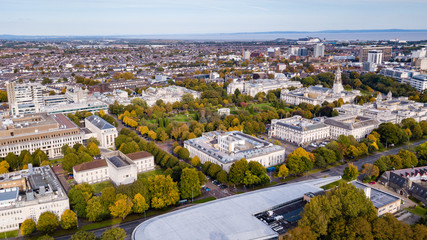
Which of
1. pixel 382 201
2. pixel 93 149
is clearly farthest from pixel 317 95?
pixel 93 149

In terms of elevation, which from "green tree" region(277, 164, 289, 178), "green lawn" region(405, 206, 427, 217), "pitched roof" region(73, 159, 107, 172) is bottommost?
"green lawn" region(405, 206, 427, 217)

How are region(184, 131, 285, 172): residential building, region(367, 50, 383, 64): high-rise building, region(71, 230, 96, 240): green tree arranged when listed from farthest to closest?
1. region(367, 50, 383, 64): high-rise building
2. region(184, 131, 285, 172): residential building
3. region(71, 230, 96, 240): green tree

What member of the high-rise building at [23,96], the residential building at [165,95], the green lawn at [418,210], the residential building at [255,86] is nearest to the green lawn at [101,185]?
the green lawn at [418,210]

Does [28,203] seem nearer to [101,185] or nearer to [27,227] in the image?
[27,227]

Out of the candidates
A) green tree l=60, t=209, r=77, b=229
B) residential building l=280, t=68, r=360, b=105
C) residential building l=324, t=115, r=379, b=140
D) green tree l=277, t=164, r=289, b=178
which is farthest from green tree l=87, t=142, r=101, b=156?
residential building l=280, t=68, r=360, b=105

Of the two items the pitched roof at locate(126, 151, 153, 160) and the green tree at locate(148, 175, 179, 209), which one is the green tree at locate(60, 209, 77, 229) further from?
the pitched roof at locate(126, 151, 153, 160)
